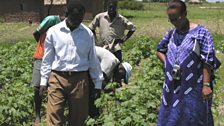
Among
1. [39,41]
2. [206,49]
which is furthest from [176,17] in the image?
[39,41]

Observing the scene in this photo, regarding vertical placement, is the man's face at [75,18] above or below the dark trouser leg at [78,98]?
above

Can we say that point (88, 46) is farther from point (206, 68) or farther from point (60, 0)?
point (60, 0)

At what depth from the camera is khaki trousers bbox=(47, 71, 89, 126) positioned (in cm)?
485

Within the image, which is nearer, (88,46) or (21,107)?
(88,46)

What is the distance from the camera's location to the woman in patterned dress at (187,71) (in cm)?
419

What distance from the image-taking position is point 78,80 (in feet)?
16.1

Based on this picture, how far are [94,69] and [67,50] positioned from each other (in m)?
0.40

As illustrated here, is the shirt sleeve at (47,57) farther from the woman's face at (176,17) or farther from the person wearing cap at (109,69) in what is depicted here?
the woman's face at (176,17)

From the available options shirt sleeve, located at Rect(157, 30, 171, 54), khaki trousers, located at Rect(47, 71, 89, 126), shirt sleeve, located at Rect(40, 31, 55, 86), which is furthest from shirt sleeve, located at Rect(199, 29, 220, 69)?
shirt sleeve, located at Rect(40, 31, 55, 86)

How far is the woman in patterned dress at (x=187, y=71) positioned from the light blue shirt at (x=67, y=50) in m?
0.90

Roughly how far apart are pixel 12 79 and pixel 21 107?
2.21 metres

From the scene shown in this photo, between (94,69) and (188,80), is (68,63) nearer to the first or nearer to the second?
(94,69)

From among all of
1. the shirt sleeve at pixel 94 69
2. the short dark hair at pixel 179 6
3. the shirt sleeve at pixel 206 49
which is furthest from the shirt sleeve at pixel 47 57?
the shirt sleeve at pixel 206 49

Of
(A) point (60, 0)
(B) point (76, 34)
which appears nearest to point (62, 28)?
(B) point (76, 34)
